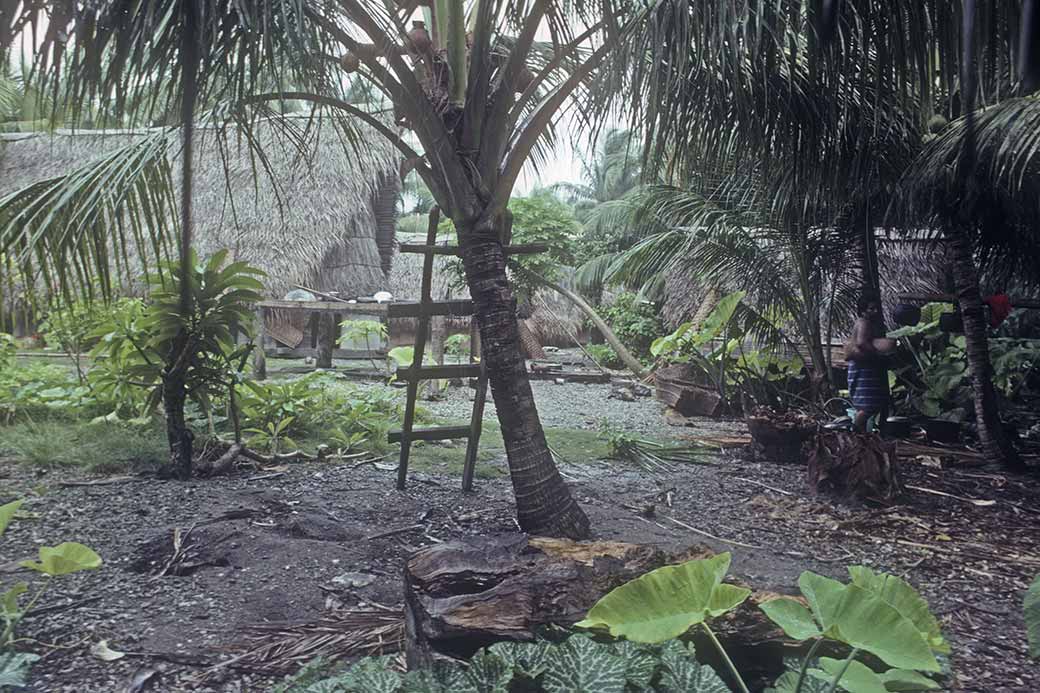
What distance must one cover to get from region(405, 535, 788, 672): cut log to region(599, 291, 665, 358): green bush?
12561mm

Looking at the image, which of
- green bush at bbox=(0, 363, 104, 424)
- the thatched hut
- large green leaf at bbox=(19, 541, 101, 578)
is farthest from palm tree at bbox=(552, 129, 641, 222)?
large green leaf at bbox=(19, 541, 101, 578)

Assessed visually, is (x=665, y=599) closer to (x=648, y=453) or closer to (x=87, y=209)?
(x=87, y=209)

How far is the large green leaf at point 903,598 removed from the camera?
2.05m

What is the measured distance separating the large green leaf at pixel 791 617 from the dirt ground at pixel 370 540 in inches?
32.2

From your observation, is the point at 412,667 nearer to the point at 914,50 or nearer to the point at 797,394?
the point at 914,50

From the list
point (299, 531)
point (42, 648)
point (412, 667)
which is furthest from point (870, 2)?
point (42, 648)

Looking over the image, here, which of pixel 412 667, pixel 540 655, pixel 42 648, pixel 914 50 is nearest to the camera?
pixel 540 655

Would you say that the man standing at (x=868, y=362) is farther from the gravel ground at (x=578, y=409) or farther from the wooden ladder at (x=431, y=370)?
the wooden ladder at (x=431, y=370)

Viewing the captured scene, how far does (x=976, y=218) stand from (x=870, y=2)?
11.9 feet

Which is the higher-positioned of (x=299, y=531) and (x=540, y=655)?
(x=540, y=655)

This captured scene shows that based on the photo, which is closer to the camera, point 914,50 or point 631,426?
point 914,50

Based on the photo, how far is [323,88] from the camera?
324 centimetres

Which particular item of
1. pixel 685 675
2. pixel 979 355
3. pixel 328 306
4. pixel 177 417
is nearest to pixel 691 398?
pixel 979 355

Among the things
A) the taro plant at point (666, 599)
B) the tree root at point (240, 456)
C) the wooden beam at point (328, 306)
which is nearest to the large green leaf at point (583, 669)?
the taro plant at point (666, 599)
